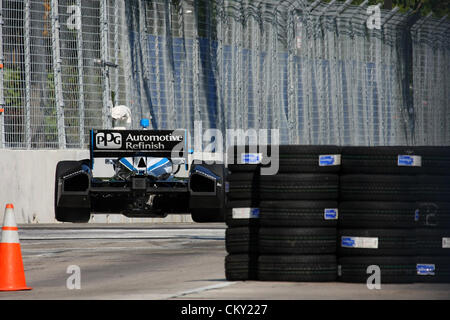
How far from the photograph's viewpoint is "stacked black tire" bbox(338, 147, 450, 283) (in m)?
11.7

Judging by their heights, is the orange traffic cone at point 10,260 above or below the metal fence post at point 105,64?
below

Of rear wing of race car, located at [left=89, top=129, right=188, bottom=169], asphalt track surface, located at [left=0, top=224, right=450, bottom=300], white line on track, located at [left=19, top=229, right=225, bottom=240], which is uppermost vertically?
rear wing of race car, located at [left=89, top=129, right=188, bottom=169]

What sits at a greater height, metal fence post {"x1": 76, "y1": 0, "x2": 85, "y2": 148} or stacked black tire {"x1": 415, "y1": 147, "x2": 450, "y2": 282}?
metal fence post {"x1": 76, "y1": 0, "x2": 85, "y2": 148}

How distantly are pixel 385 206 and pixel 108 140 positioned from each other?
9.96 meters

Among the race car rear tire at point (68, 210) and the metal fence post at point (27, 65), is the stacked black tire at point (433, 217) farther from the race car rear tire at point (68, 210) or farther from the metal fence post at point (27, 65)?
the metal fence post at point (27, 65)

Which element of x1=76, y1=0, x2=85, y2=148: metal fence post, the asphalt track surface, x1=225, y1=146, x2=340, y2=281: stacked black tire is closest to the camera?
the asphalt track surface

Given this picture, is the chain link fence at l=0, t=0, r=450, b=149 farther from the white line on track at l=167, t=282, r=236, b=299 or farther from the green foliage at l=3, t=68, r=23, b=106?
the white line on track at l=167, t=282, r=236, b=299

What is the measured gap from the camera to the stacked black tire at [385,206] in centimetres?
1173

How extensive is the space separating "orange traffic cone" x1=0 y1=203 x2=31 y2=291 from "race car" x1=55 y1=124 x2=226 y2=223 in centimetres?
853

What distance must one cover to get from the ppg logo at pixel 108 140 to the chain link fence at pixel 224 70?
7.30 meters

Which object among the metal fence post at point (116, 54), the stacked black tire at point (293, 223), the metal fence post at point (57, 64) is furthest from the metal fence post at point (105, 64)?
the stacked black tire at point (293, 223)

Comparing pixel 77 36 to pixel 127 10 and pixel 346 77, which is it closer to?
pixel 127 10

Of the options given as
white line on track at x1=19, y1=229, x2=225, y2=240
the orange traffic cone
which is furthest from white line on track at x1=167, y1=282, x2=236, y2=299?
white line on track at x1=19, y1=229, x2=225, y2=240

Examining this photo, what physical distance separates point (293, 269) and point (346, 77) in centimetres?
3485
